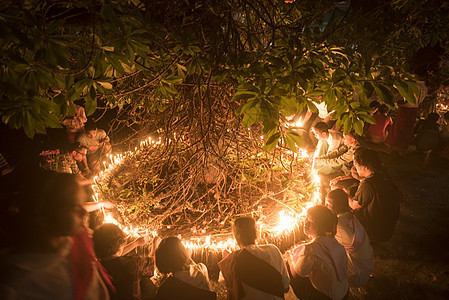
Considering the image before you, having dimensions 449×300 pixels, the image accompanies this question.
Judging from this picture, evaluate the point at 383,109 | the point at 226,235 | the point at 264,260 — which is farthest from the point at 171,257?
the point at 383,109

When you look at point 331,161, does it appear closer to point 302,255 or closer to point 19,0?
point 302,255

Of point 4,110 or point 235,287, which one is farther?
point 235,287

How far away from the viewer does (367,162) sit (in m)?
3.48

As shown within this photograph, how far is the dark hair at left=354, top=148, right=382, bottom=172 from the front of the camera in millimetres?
3441

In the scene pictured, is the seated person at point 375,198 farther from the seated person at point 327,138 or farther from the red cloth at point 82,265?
the red cloth at point 82,265

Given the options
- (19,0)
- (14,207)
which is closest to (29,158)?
(14,207)

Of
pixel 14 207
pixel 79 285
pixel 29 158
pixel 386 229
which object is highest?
pixel 29 158

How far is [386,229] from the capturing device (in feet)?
11.4

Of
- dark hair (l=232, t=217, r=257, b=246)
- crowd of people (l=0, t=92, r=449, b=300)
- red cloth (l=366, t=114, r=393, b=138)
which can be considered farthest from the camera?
red cloth (l=366, t=114, r=393, b=138)

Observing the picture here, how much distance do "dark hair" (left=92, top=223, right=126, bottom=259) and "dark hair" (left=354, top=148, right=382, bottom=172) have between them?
3.50 meters

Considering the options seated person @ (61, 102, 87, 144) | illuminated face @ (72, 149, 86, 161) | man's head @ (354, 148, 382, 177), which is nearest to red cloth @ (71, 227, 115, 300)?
illuminated face @ (72, 149, 86, 161)

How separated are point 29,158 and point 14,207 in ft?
17.7

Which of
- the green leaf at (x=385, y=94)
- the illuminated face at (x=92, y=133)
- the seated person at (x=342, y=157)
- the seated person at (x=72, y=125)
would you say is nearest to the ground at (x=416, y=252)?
the seated person at (x=342, y=157)

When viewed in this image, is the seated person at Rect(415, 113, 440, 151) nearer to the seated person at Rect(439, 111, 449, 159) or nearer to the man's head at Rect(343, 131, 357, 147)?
the seated person at Rect(439, 111, 449, 159)
